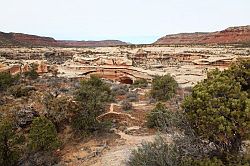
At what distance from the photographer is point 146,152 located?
31.3 ft

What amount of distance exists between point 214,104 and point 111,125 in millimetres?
8862

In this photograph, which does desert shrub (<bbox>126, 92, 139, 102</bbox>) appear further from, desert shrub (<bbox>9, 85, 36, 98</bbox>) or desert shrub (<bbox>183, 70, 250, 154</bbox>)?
desert shrub (<bbox>183, 70, 250, 154</bbox>)

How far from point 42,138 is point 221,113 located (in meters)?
7.18

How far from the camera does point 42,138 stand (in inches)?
497

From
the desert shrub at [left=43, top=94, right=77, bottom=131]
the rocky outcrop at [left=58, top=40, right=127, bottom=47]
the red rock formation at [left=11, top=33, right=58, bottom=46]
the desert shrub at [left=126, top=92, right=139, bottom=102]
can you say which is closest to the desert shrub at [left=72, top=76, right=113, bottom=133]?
the desert shrub at [left=43, top=94, right=77, bottom=131]

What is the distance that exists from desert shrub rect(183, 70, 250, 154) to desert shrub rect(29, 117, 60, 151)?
20.3 ft

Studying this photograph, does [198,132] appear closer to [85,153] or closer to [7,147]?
[85,153]

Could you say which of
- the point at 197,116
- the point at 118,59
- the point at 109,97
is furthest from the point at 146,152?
the point at 118,59

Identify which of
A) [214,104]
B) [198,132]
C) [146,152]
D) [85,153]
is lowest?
[85,153]

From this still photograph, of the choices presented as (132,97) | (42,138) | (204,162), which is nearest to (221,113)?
(204,162)

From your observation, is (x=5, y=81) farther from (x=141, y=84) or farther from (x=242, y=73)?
(x=242, y=73)

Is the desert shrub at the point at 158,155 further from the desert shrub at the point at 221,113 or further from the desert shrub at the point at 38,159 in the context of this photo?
the desert shrub at the point at 38,159

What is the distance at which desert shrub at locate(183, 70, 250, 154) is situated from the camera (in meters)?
7.64

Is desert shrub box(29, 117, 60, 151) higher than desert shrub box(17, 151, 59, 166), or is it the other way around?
desert shrub box(29, 117, 60, 151)
